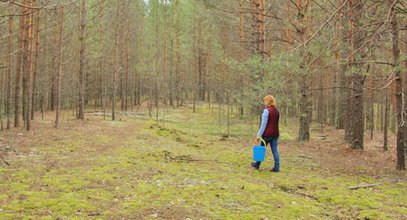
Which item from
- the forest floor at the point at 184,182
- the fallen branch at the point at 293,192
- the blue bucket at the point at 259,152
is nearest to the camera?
the forest floor at the point at 184,182

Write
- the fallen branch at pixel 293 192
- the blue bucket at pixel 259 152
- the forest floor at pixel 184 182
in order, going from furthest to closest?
the blue bucket at pixel 259 152 → the fallen branch at pixel 293 192 → the forest floor at pixel 184 182

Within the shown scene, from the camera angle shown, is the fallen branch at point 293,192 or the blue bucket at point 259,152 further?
the blue bucket at point 259,152

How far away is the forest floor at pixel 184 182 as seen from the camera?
5.29 metres

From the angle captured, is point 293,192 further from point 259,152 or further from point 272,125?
point 272,125

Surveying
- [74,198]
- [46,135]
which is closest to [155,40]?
[46,135]

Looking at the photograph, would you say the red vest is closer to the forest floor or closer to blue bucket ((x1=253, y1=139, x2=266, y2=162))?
blue bucket ((x1=253, y1=139, x2=266, y2=162))

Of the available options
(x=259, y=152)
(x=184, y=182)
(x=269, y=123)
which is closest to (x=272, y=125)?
(x=269, y=123)

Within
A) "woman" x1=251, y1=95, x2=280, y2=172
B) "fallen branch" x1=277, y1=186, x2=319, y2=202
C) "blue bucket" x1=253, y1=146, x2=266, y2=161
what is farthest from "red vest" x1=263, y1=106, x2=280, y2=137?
"fallen branch" x1=277, y1=186, x2=319, y2=202

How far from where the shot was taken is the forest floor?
17.4 ft

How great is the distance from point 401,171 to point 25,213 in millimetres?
8026

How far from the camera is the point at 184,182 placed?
6.97 meters

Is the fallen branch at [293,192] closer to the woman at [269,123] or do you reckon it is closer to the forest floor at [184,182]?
the forest floor at [184,182]

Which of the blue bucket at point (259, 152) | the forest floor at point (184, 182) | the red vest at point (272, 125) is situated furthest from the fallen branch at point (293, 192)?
the red vest at point (272, 125)

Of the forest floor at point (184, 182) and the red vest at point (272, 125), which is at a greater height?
the red vest at point (272, 125)
